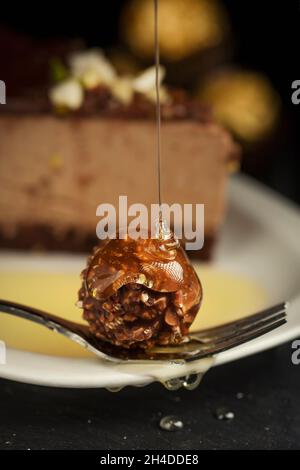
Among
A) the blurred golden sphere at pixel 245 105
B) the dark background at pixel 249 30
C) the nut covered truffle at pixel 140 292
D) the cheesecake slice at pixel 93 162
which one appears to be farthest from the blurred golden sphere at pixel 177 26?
the nut covered truffle at pixel 140 292

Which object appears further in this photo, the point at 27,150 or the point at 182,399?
the point at 27,150

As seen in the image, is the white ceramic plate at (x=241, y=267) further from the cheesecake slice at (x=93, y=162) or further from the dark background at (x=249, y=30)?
the dark background at (x=249, y=30)

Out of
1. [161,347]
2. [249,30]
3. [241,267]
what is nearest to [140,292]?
[161,347]

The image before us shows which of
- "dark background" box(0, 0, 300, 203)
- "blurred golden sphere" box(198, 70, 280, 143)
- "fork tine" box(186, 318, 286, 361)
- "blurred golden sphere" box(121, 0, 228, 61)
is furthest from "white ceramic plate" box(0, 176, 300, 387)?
"dark background" box(0, 0, 300, 203)

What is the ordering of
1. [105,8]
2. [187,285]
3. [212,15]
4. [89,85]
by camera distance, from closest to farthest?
1. [187,285]
2. [89,85]
3. [212,15]
4. [105,8]

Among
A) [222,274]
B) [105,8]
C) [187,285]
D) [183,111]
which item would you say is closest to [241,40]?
[105,8]

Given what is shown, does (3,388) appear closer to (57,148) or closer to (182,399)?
(182,399)

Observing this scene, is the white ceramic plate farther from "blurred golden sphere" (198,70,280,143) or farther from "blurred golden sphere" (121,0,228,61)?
"blurred golden sphere" (121,0,228,61)
